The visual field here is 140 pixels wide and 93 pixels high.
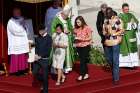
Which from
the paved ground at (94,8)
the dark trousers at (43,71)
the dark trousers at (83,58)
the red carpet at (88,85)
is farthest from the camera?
the paved ground at (94,8)

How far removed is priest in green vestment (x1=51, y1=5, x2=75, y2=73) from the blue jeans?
3.82ft

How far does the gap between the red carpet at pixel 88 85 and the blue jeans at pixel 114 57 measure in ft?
0.95

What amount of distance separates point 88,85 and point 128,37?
1.98m

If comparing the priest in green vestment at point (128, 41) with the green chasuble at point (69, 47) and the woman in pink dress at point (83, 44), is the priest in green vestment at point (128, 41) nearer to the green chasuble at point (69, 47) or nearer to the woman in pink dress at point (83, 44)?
the woman in pink dress at point (83, 44)

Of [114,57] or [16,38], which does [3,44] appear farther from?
[114,57]

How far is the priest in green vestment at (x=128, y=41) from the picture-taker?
13344mm

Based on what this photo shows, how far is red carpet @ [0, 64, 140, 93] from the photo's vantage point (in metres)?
12.2

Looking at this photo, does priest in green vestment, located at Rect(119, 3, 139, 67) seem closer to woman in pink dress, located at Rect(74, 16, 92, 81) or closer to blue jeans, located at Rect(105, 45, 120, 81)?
blue jeans, located at Rect(105, 45, 120, 81)

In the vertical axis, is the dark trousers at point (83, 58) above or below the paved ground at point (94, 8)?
below

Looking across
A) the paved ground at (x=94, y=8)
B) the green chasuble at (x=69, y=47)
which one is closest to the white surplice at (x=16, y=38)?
the green chasuble at (x=69, y=47)

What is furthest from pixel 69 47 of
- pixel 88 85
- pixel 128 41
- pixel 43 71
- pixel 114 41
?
pixel 43 71

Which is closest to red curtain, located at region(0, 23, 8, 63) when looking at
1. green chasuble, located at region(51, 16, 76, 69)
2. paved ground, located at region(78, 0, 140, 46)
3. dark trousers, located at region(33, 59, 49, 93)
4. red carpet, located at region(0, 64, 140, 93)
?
red carpet, located at region(0, 64, 140, 93)

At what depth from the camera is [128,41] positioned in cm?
1345

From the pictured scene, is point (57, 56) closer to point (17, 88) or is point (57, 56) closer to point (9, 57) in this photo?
point (17, 88)
